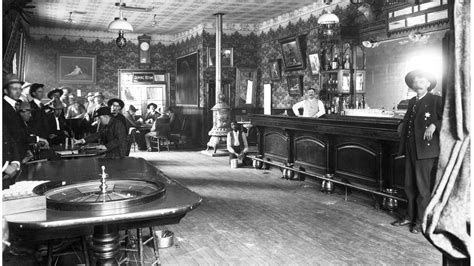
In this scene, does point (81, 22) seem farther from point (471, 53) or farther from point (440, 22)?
point (471, 53)

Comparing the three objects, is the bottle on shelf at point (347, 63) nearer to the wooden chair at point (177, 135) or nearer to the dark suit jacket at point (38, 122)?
the wooden chair at point (177, 135)

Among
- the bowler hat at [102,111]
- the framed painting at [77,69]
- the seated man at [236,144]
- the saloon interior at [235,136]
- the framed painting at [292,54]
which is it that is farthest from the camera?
the framed painting at [77,69]

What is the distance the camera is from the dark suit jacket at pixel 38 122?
23.2 feet

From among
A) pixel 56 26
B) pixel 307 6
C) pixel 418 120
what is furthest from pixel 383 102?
pixel 56 26

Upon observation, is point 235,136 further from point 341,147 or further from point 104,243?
point 104,243

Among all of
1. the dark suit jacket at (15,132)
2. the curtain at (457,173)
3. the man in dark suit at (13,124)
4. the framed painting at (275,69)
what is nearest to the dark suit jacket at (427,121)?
the curtain at (457,173)

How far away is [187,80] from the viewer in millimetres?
15234

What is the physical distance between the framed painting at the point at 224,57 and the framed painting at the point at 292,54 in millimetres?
2157

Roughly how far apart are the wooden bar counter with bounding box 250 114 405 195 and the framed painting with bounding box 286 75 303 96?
2.78 m

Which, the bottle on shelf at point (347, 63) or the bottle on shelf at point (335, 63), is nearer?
the bottle on shelf at point (347, 63)

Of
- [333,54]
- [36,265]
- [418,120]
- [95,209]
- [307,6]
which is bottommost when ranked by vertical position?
[36,265]

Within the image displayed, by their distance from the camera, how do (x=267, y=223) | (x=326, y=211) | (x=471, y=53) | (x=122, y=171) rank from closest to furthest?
1. (x=471, y=53)
2. (x=122, y=171)
3. (x=267, y=223)
4. (x=326, y=211)

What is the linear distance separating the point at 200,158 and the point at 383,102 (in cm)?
494

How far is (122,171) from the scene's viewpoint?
3918 millimetres
